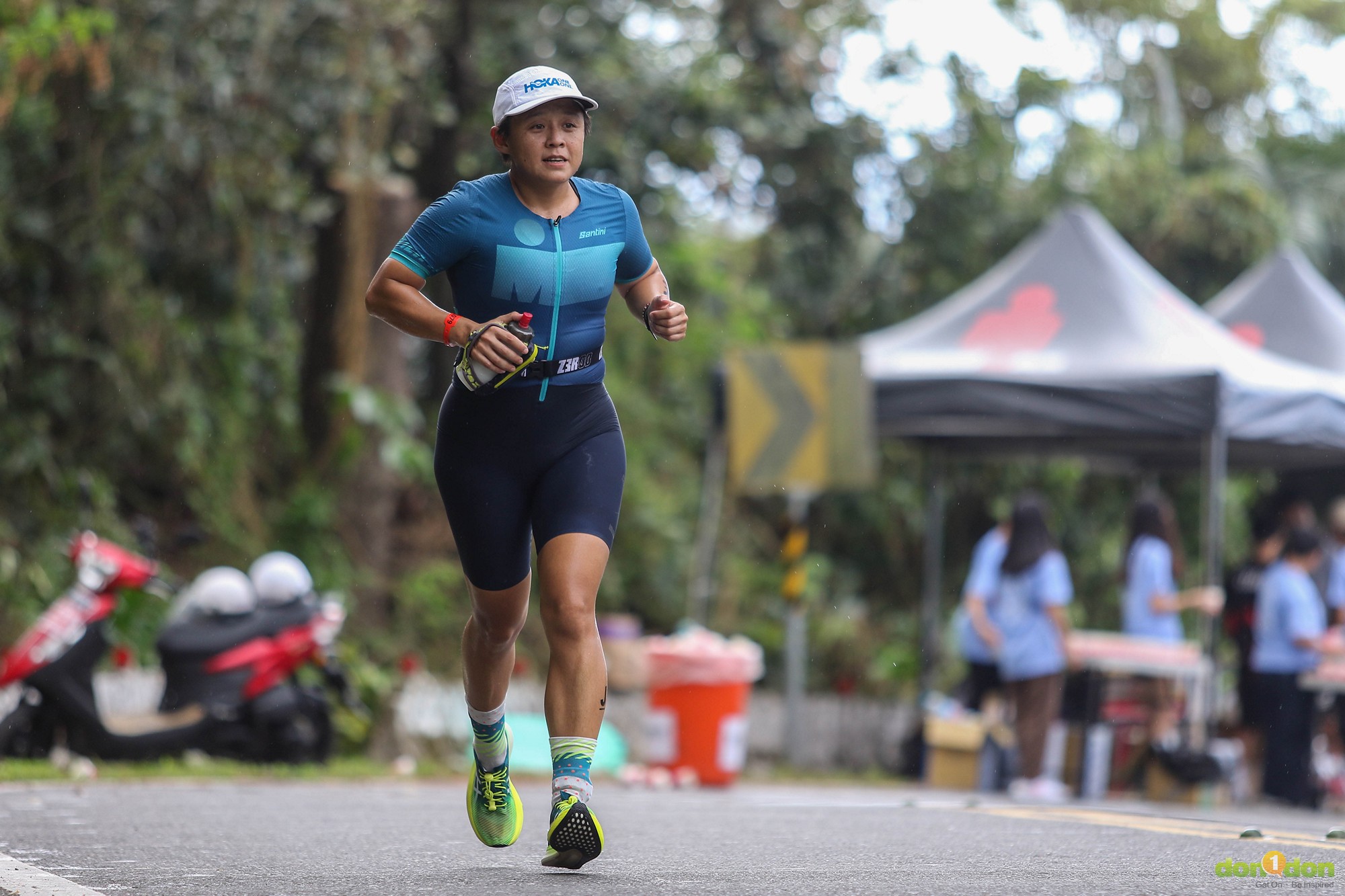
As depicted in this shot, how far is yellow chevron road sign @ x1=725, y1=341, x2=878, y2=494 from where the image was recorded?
11664mm

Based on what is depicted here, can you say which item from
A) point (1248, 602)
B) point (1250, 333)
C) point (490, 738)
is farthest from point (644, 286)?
point (1250, 333)

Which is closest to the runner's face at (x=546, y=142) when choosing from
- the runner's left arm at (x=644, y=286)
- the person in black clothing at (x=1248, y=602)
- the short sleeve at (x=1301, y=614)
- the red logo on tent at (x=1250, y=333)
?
the runner's left arm at (x=644, y=286)

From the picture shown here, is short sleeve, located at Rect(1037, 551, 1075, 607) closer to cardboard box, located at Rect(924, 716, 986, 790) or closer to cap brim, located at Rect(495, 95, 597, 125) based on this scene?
cardboard box, located at Rect(924, 716, 986, 790)

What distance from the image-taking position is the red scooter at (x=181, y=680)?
8.91 m

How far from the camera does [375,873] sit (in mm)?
4512

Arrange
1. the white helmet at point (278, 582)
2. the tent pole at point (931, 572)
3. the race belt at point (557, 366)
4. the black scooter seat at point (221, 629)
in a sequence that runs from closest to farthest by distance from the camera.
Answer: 1. the race belt at point (557, 366)
2. the black scooter seat at point (221, 629)
3. the white helmet at point (278, 582)
4. the tent pole at point (931, 572)

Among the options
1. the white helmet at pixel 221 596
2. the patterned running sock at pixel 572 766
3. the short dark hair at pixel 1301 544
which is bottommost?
the patterned running sock at pixel 572 766

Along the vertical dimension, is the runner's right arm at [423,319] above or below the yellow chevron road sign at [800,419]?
below

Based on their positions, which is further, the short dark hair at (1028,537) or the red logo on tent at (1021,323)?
the red logo on tent at (1021,323)

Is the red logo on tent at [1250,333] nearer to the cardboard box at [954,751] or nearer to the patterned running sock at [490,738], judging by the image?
the cardboard box at [954,751]

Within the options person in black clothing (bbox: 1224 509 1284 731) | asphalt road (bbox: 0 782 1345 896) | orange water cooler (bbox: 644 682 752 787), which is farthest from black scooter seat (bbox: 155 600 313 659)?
person in black clothing (bbox: 1224 509 1284 731)

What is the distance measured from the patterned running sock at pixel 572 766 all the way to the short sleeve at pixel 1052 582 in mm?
7077

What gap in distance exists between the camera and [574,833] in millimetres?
4434

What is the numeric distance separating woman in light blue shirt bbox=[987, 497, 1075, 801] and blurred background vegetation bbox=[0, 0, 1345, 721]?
3703 mm
